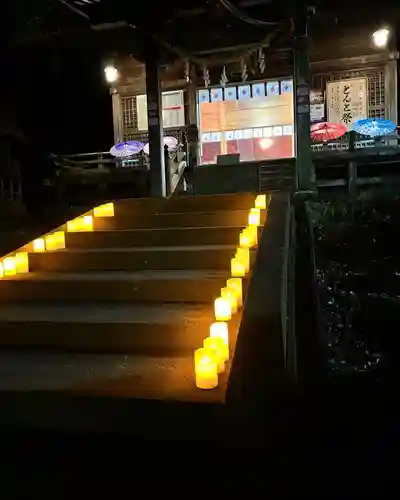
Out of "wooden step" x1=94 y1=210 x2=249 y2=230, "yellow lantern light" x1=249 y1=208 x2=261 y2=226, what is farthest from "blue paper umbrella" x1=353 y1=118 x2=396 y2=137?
"yellow lantern light" x1=249 y1=208 x2=261 y2=226

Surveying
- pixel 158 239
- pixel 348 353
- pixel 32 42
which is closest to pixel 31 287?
pixel 158 239

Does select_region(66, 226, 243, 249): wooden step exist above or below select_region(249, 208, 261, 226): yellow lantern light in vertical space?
below

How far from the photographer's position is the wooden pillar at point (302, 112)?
8844 mm

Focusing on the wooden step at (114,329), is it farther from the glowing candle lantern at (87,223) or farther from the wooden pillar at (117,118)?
the wooden pillar at (117,118)

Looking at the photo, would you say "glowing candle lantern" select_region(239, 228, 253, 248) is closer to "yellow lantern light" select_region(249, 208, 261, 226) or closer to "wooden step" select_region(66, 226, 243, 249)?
"wooden step" select_region(66, 226, 243, 249)

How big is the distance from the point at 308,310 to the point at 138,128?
9632mm

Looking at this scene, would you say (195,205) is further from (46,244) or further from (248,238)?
(46,244)

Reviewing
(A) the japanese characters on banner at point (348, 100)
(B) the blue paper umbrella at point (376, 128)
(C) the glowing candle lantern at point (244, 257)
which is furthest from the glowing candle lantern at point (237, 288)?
(A) the japanese characters on banner at point (348, 100)

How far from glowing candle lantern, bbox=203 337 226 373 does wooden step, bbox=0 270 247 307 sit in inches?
42.0

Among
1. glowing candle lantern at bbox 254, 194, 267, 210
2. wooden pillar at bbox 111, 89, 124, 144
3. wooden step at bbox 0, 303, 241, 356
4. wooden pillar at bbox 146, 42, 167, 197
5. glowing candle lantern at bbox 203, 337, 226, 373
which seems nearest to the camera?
glowing candle lantern at bbox 203, 337, 226, 373

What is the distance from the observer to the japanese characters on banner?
39.3ft

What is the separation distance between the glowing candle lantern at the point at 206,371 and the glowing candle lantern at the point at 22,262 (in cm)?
292

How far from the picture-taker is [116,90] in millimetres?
13664

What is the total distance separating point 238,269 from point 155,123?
619cm
